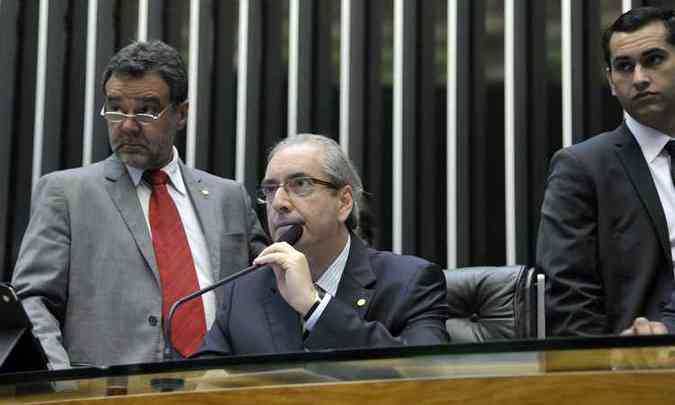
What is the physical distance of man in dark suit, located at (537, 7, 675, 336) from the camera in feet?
9.16

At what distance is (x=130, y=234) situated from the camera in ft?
10.9

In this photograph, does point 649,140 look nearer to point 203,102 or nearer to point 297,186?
point 297,186

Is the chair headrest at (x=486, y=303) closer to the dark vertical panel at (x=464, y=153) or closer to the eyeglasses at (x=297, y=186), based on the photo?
the eyeglasses at (x=297, y=186)

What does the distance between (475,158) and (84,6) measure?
1.56m

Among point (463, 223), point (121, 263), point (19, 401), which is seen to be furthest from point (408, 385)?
point (463, 223)

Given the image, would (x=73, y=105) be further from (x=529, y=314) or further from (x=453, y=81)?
(x=529, y=314)

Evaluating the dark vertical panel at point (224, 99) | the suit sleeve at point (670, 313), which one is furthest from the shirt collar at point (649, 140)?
the dark vertical panel at point (224, 99)

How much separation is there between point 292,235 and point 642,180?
79 centimetres

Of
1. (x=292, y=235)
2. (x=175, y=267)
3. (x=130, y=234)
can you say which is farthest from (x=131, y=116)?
(x=292, y=235)

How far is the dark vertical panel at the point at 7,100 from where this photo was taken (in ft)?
15.4

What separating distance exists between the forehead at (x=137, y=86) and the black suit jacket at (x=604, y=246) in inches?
43.0

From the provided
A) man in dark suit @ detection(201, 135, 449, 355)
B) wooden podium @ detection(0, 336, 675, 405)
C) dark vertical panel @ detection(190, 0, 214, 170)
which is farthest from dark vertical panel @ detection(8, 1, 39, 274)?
wooden podium @ detection(0, 336, 675, 405)

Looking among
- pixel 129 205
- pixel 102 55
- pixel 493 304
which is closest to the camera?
pixel 493 304

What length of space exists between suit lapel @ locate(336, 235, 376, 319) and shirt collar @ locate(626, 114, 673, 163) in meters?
0.68
